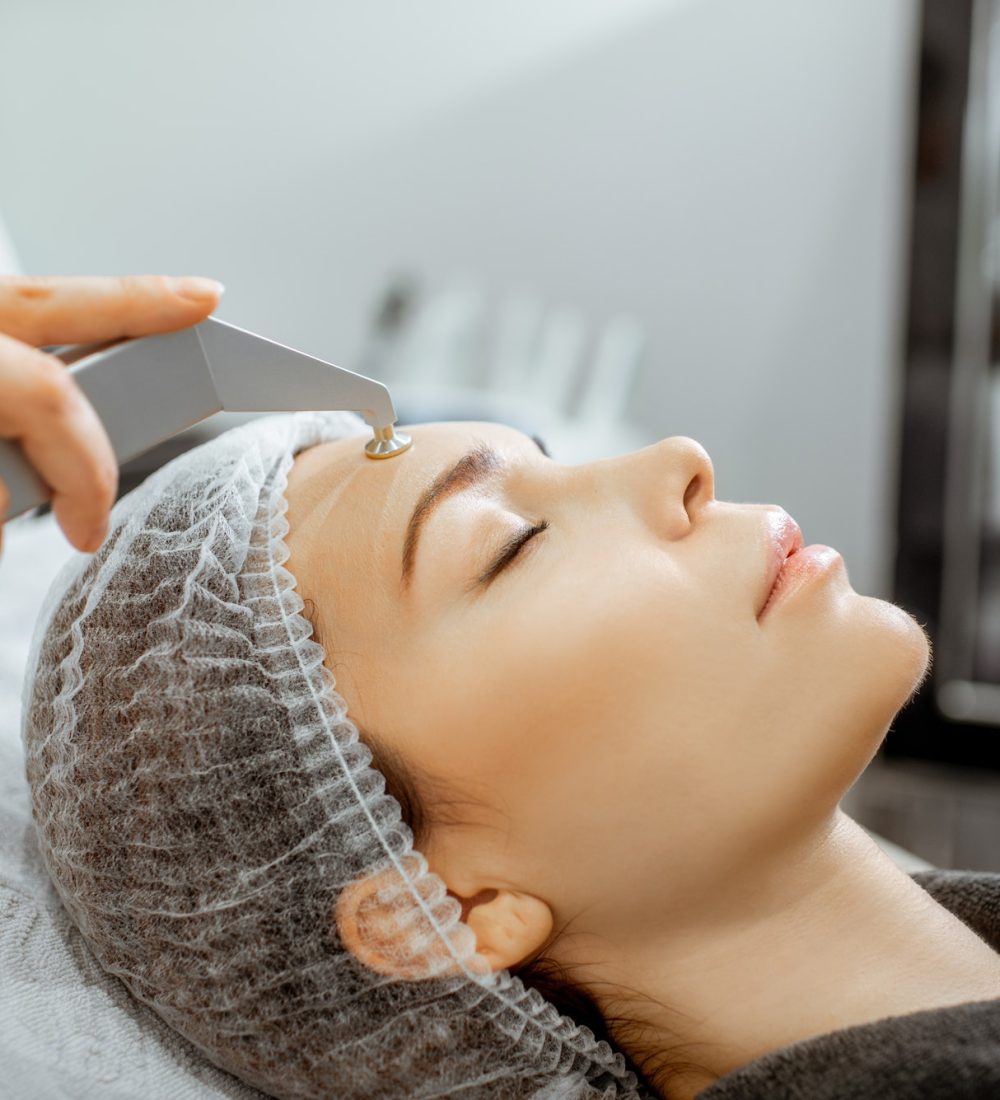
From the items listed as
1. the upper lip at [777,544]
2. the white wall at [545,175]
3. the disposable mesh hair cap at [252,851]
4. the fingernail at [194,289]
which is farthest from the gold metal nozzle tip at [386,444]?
the white wall at [545,175]

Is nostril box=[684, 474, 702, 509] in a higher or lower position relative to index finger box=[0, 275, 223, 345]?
lower

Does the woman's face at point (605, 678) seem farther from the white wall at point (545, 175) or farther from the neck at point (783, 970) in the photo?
the white wall at point (545, 175)

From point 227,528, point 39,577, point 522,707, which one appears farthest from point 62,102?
point 522,707

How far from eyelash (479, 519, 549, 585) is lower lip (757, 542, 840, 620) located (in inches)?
7.7

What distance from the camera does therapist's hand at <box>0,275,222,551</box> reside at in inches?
24.8

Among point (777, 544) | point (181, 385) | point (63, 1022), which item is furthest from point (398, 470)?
point (63, 1022)

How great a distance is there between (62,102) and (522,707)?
7.51ft

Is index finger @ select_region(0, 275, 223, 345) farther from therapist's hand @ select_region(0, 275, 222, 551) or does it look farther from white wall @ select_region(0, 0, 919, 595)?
white wall @ select_region(0, 0, 919, 595)

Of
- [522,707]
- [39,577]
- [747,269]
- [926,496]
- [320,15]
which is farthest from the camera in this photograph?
[747,269]

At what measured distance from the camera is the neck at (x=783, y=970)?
86cm

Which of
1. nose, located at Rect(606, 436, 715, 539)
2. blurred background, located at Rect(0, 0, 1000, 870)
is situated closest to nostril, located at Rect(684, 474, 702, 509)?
nose, located at Rect(606, 436, 715, 539)

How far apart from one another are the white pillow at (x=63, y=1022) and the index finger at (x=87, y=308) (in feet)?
1.78

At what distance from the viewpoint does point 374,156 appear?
2527 millimetres

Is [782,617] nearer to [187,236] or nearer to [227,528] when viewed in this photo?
[227,528]
